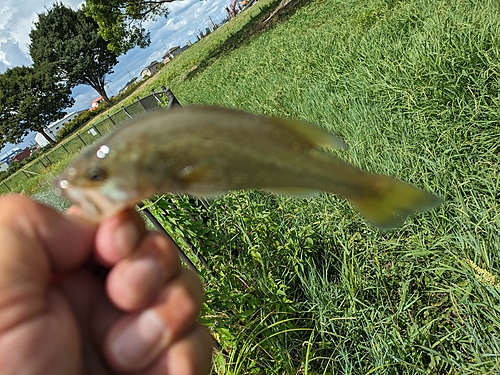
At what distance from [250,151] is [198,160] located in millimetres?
166

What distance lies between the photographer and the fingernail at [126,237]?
1.44 m

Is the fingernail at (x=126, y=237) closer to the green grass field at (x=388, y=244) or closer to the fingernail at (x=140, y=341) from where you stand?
the fingernail at (x=140, y=341)

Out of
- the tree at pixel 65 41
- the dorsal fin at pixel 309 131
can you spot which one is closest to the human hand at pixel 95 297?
the dorsal fin at pixel 309 131

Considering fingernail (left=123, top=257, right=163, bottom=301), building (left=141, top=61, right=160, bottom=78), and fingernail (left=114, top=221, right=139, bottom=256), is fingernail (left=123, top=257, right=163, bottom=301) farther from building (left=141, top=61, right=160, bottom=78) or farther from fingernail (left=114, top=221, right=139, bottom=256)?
building (left=141, top=61, right=160, bottom=78)

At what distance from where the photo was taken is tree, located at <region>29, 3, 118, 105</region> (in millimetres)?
48188

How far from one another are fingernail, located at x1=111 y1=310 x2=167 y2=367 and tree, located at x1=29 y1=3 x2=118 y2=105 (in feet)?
178

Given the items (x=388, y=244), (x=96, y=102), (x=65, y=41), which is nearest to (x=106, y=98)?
(x=65, y=41)

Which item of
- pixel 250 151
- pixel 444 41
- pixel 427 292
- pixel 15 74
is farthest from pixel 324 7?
pixel 15 74

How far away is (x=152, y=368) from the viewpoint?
1.53 metres

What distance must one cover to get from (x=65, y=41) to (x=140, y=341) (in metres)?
56.7

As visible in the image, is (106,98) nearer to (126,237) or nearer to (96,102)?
(96,102)

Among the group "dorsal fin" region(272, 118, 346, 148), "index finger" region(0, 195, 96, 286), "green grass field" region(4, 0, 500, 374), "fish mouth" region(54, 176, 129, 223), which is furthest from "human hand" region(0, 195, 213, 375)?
"green grass field" region(4, 0, 500, 374)

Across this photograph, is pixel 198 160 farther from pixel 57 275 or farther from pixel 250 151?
pixel 57 275

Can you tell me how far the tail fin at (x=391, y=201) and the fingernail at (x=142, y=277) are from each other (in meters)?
0.83
